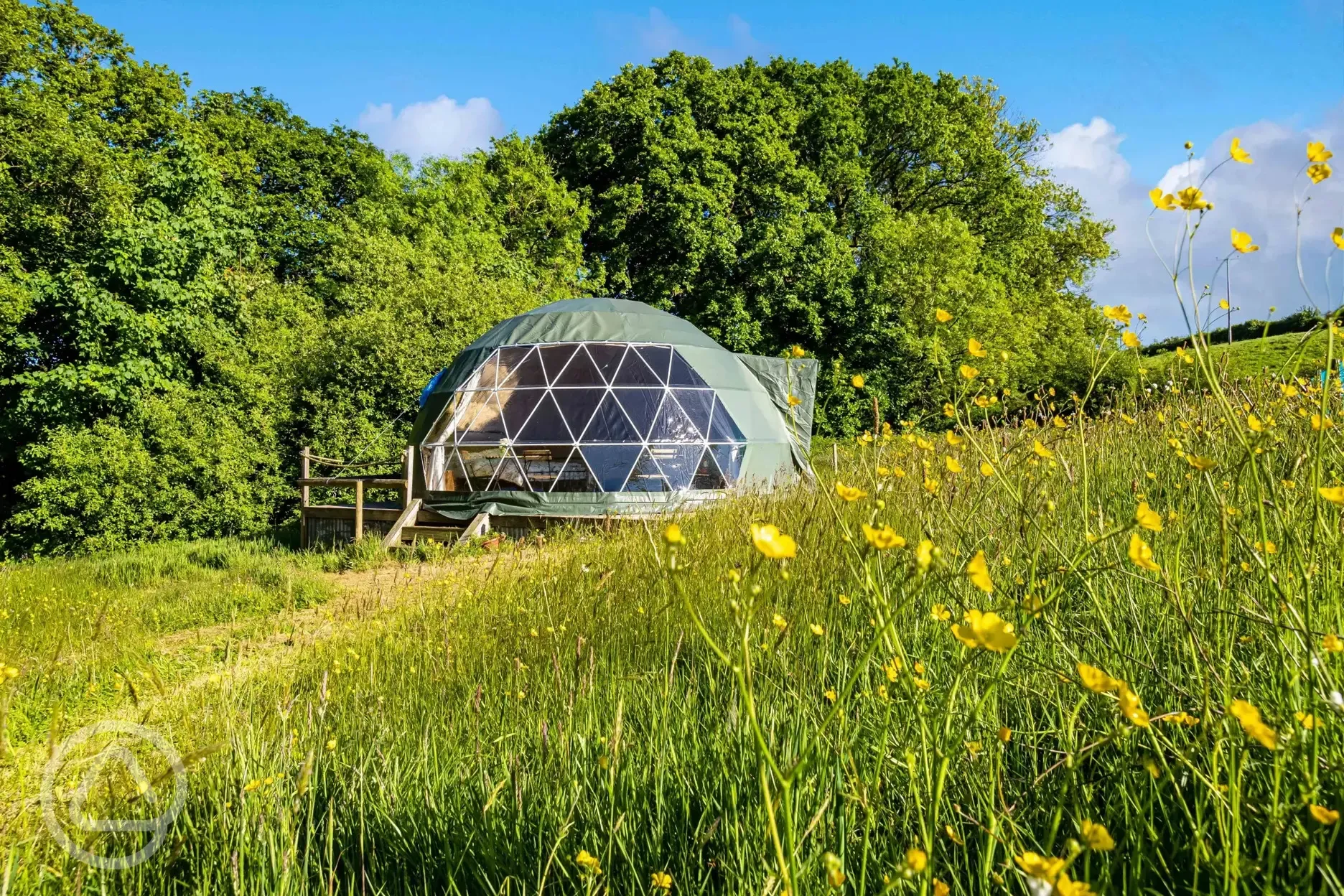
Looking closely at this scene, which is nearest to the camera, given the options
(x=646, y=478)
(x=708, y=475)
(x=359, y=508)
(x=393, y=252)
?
(x=359, y=508)

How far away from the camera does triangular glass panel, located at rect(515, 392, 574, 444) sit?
1162cm

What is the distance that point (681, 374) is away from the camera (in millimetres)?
12320

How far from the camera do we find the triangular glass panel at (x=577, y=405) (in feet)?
38.4

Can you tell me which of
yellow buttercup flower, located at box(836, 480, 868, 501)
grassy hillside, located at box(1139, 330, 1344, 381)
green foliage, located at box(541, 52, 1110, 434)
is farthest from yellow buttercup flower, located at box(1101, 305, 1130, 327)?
green foliage, located at box(541, 52, 1110, 434)

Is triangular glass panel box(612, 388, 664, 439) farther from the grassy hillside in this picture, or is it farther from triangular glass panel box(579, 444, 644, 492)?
the grassy hillside

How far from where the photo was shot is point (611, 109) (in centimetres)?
2381

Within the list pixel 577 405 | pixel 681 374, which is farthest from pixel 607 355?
pixel 681 374

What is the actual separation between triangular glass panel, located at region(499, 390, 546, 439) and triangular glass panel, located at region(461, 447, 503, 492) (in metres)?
0.40

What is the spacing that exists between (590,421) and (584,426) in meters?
0.12

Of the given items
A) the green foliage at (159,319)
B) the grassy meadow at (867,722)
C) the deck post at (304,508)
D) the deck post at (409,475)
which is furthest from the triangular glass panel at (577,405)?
the grassy meadow at (867,722)

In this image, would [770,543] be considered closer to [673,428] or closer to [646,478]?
[646,478]

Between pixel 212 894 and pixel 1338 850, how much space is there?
Answer: 7.39 feet

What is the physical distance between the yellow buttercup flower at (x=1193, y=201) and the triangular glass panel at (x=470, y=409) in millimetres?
11440

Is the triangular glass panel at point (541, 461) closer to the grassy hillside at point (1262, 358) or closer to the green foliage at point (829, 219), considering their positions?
the grassy hillside at point (1262, 358)
